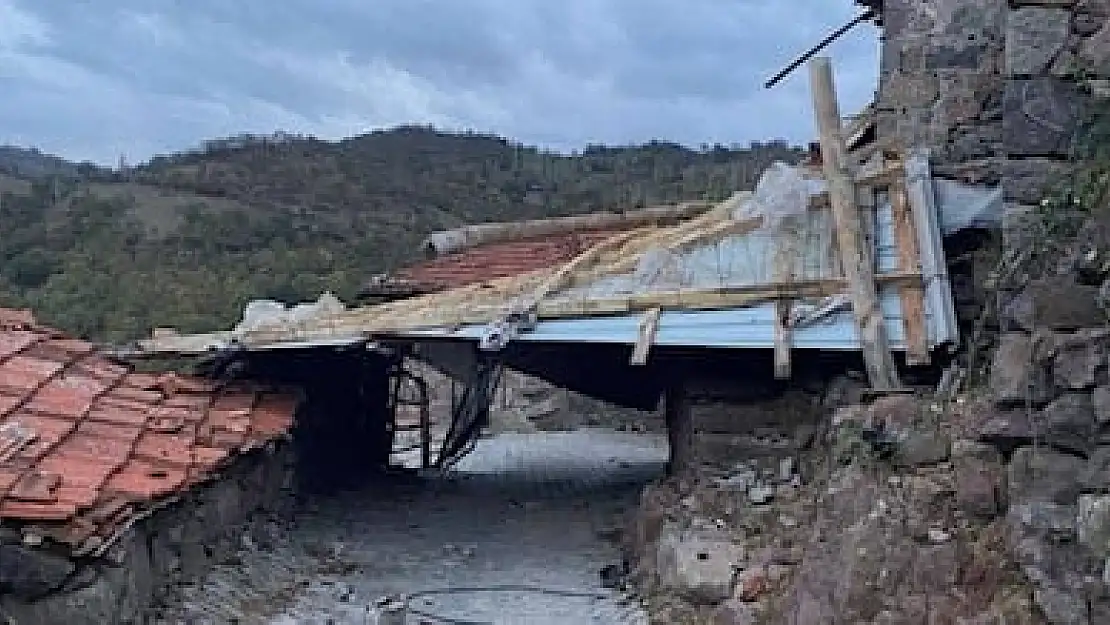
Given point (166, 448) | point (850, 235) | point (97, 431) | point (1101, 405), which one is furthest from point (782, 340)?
point (97, 431)

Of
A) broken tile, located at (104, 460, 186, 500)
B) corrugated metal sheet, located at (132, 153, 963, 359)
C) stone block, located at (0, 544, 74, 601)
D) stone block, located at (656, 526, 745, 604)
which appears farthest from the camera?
corrugated metal sheet, located at (132, 153, 963, 359)

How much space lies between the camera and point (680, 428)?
34.7 ft

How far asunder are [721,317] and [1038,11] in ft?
10.9

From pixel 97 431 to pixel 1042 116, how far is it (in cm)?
581

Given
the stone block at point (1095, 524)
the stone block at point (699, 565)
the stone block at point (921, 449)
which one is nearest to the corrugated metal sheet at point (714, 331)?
the stone block at point (699, 565)

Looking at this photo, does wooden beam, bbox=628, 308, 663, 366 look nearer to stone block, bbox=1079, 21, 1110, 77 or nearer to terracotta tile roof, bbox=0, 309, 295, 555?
terracotta tile roof, bbox=0, 309, 295, 555

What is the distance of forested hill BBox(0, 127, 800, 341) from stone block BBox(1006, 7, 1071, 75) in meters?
17.0

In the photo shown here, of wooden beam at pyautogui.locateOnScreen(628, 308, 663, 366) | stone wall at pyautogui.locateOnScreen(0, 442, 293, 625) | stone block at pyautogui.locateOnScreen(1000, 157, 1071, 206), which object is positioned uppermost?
stone block at pyautogui.locateOnScreen(1000, 157, 1071, 206)

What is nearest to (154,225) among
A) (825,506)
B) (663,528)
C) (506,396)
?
(506,396)

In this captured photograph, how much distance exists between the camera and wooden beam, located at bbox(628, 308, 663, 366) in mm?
9117

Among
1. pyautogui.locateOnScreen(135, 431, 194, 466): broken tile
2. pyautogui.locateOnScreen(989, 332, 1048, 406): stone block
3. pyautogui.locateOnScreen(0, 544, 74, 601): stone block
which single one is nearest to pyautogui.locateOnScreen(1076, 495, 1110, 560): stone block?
pyautogui.locateOnScreen(989, 332, 1048, 406): stone block

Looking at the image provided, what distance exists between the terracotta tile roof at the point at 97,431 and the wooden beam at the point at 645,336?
105 inches

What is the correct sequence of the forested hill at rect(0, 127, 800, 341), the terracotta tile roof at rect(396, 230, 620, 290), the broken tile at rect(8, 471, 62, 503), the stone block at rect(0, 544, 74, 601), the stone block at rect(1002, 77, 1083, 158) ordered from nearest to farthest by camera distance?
the stone block at rect(1002, 77, 1083, 158)
the stone block at rect(0, 544, 74, 601)
the broken tile at rect(8, 471, 62, 503)
the terracotta tile roof at rect(396, 230, 620, 290)
the forested hill at rect(0, 127, 800, 341)

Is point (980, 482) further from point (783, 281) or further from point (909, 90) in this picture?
point (909, 90)
